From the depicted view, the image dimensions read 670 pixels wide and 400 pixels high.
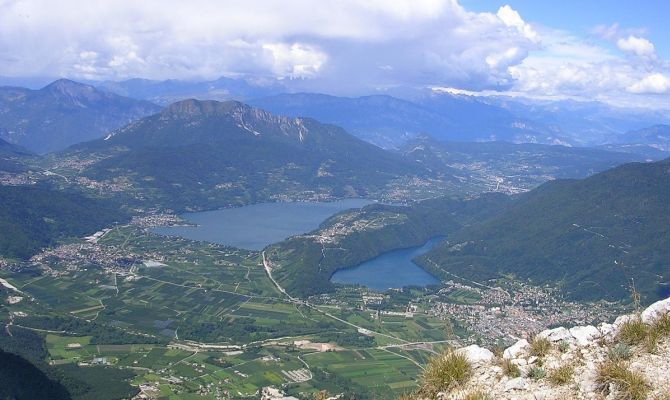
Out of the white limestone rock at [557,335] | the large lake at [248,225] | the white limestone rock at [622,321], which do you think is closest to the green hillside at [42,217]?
the large lake at [248,225]

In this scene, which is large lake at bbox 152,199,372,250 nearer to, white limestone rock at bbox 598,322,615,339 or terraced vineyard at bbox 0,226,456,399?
terraced vineyard at bbox 0,226,456,399

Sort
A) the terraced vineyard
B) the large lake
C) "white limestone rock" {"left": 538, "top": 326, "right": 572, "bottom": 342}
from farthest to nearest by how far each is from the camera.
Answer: the large lake, the terraced vineyard, "white limestone rock" {"left": 538, "top": 326, "right": 572, "bottom": 342}

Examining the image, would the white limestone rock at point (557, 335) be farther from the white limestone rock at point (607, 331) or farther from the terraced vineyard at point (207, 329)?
the terraced vineyard at point (207, 329)

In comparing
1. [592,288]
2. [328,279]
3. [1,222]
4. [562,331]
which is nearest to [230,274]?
[328,279]

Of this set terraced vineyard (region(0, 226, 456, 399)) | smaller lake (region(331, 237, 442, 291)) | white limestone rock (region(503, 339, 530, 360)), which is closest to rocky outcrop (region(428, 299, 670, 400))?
white limestone rock (region(503, 339, 530, 360))

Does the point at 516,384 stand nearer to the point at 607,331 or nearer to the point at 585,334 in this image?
the point at 585,334

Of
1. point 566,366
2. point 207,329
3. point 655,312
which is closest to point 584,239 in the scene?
point 207,329
